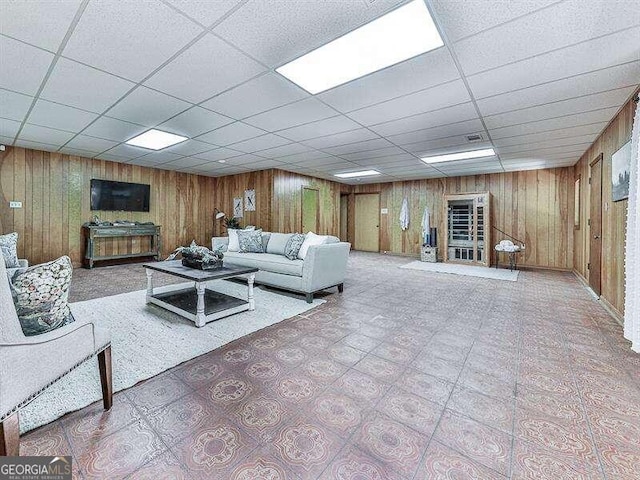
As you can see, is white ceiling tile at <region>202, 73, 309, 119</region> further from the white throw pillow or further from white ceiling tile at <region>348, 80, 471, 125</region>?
the white throw pillow

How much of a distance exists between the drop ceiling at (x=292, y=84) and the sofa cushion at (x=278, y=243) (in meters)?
1.64

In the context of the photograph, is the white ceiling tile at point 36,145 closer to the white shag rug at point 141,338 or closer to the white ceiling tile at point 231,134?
the white ceiling tile at point 231,134

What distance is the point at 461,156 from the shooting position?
5637 millimetres

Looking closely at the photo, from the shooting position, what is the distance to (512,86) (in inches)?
110

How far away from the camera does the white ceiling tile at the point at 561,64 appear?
6.87ft

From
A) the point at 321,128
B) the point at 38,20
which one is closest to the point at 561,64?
the point at 321,128

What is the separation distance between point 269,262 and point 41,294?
2.99 metres

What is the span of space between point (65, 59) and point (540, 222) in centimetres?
883

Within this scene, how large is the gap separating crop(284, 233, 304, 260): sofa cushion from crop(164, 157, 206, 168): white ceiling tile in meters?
3.30

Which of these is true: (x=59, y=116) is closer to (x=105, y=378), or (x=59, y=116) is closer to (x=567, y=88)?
(x=105, y=378)

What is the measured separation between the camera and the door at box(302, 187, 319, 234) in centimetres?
827

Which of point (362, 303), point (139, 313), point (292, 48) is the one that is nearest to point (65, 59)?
point (292, 48)

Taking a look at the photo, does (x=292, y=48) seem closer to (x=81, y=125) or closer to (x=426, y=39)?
(x=426, y=39)

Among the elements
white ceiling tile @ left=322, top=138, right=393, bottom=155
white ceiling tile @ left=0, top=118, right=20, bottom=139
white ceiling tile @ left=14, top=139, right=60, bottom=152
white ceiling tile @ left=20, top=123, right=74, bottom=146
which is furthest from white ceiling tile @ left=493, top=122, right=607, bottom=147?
white ceiling tile @ left=14, top=139, right=60, bottom=152
